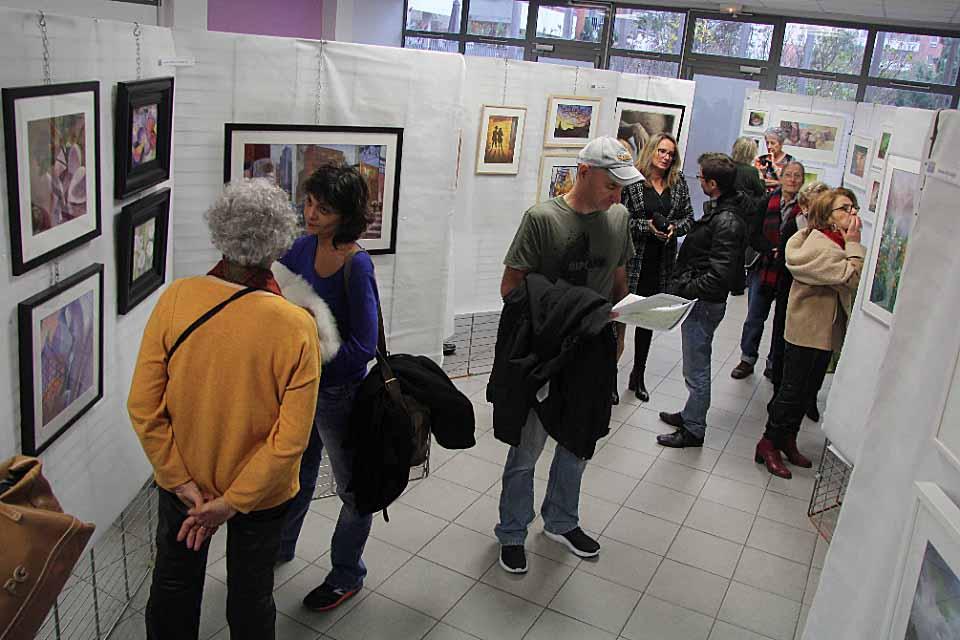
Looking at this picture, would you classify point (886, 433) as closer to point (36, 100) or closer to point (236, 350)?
point (236, 350)

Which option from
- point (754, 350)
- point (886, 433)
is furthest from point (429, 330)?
point (886, 433)

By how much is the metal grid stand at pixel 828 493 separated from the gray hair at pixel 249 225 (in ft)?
9.50

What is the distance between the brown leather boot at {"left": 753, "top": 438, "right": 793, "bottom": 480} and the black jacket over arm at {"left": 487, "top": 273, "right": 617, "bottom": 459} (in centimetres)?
196

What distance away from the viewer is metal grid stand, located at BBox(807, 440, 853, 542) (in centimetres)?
433

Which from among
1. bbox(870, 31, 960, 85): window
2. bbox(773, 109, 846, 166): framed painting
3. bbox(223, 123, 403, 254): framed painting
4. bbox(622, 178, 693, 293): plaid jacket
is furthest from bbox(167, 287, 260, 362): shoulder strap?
bbox(870, 31, 960, 85): window

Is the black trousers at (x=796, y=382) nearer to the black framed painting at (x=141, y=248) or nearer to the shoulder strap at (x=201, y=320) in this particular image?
the black framed painting at (x=141, y=248)

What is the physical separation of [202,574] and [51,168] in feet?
4.10

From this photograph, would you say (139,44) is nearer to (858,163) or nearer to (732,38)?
(858,163)

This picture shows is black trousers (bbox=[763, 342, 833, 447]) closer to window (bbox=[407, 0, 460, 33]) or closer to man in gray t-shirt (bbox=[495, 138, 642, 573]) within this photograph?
man in gray t-shirt (bbox=[495, 138, 642, 573])

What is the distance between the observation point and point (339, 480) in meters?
3.12

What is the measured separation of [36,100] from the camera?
218 cm

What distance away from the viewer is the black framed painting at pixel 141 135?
111 inches

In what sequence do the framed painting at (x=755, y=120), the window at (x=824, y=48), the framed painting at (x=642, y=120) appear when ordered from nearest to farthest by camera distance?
the framed painting at (x=642, y=120) → the framed painting at (x=755, y=120) → the window at (x=824, y=48)

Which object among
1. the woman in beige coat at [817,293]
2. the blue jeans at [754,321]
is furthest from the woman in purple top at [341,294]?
the blue jeans at [754,321]
